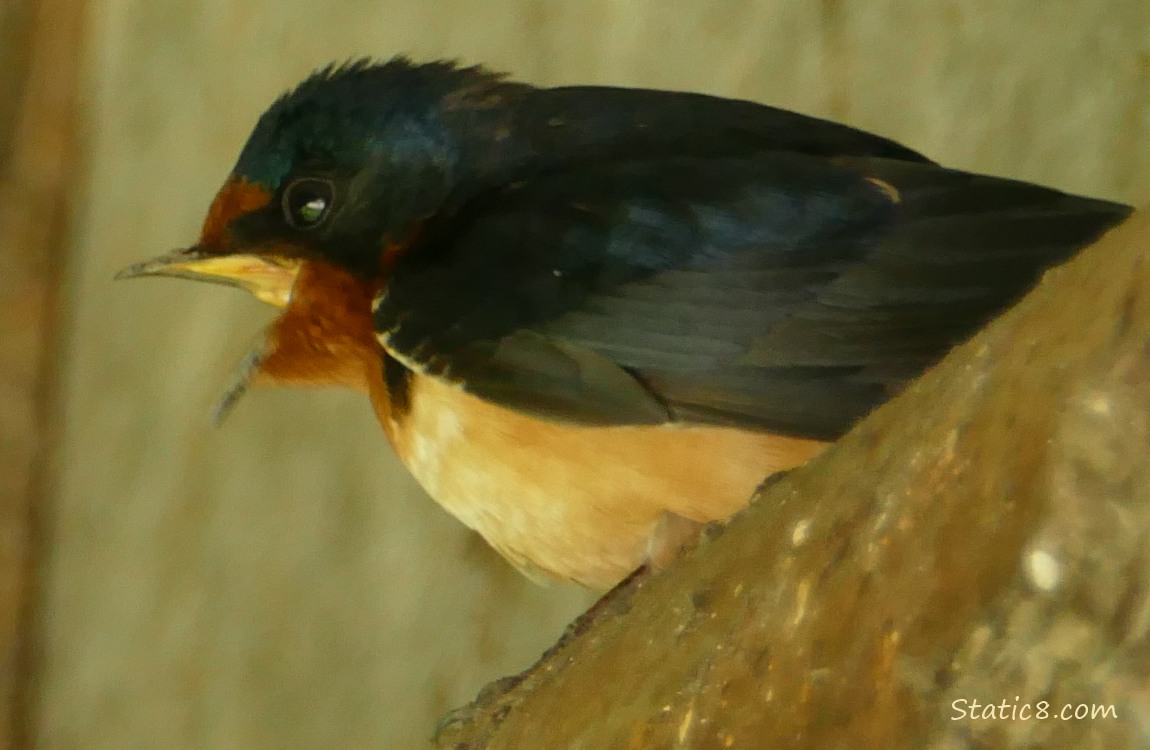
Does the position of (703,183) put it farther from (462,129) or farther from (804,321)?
(462,129)

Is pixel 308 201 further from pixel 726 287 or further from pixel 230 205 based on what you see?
pixel 726 287

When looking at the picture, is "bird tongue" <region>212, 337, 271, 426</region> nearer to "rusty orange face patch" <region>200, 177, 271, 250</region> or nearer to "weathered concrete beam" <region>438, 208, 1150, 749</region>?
"rusty orange face patch" <region>200, 177, 271, 250</region>

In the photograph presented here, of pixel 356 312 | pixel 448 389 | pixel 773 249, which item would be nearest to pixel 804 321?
pixel 773 249

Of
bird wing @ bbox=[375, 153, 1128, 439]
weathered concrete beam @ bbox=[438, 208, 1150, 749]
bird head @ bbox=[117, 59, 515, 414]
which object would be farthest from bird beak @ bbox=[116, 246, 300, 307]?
weathered concrete beam @ bbox=[438, 208, 1150, 749]

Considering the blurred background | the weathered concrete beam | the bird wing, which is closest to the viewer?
the weathered concrete beam

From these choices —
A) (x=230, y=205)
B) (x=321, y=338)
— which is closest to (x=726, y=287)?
(x=321, y=338)

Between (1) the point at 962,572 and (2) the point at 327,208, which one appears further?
(2) the point at 327,208
